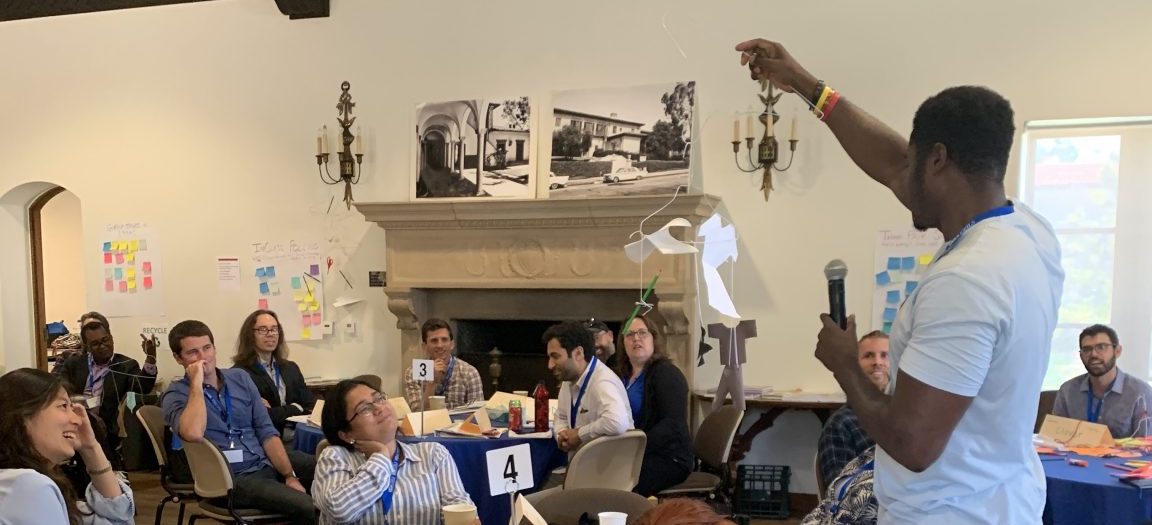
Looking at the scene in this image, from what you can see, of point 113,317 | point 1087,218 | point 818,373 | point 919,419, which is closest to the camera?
point 919,419

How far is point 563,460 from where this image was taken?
361 cm

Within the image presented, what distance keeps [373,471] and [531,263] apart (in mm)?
3035

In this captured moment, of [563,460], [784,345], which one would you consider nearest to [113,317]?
[563,460]

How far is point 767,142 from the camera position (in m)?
5.02

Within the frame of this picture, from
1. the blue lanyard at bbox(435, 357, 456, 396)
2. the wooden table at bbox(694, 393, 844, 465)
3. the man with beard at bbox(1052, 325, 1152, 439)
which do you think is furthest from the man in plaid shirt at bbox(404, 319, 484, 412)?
the man with beard at bbox(1052, 325, 1152, 439)

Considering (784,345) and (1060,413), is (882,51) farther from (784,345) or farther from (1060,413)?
(1060,413)

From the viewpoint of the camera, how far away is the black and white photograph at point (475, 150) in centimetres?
558

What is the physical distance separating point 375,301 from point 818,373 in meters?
3.17

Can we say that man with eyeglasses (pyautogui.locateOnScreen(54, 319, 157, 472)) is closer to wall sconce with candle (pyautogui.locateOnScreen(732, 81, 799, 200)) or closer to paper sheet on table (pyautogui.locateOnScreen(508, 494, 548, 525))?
wall sconce with candle (pyautogui.locateOnScreen(732, 81, 799, 200))

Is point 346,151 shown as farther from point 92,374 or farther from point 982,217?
point 982,217

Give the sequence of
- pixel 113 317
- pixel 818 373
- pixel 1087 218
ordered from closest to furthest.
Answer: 1. pixel 1087 218
2. pixel 818 373
3. pixel 113 317

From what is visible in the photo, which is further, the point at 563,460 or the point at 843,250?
Result: the point at 843,250

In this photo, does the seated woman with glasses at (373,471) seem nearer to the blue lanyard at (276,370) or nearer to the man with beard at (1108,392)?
the blue lanyard at (276,370)

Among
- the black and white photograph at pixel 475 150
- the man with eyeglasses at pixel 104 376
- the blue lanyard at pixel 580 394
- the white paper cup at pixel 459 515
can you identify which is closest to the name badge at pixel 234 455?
the blue lanyard at pixel 580 394
